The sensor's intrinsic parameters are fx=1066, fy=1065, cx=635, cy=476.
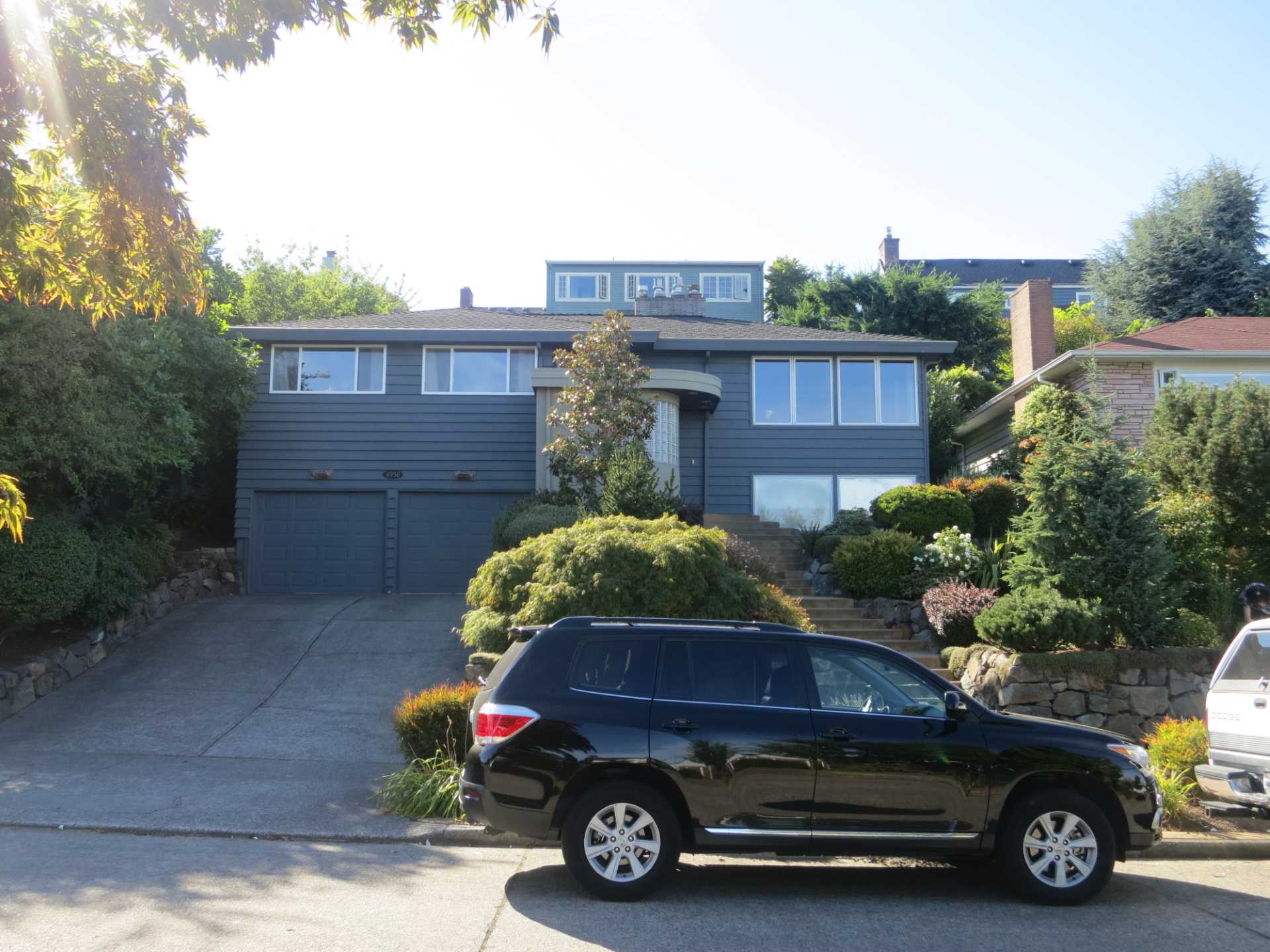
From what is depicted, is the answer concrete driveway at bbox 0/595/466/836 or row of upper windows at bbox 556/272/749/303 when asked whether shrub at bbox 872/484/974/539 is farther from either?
row of upper windows at bbox 556/272/749/303

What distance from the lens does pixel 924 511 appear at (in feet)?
56.7

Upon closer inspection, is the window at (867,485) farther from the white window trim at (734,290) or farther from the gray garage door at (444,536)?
the white window trim at (734,290)

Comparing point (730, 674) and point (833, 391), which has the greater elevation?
point (833, 391)

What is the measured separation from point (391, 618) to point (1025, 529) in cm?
994

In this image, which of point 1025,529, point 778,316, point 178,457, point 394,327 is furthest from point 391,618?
point 778,316

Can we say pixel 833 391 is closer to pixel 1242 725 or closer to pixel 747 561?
pixel 747 561

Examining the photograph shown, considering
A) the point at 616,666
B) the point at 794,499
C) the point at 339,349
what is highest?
the point at 339,349

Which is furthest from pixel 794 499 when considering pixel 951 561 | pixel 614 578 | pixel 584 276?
pixel 584 276

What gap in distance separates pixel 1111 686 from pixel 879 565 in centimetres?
426

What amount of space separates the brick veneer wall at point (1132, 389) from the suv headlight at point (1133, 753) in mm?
14800

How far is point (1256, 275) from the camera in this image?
32.8 metres

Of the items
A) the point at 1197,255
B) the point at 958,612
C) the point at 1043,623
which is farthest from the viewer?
the point at 1197,255

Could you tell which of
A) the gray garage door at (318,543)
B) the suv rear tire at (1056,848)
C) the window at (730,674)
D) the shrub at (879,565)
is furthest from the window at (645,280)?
the suv rear tire at (1056,848)

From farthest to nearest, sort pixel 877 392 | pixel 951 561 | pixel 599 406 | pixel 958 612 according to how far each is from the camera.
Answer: pixel 877 392, pixel 599 406, pixel 951 561, pixel 958 612
